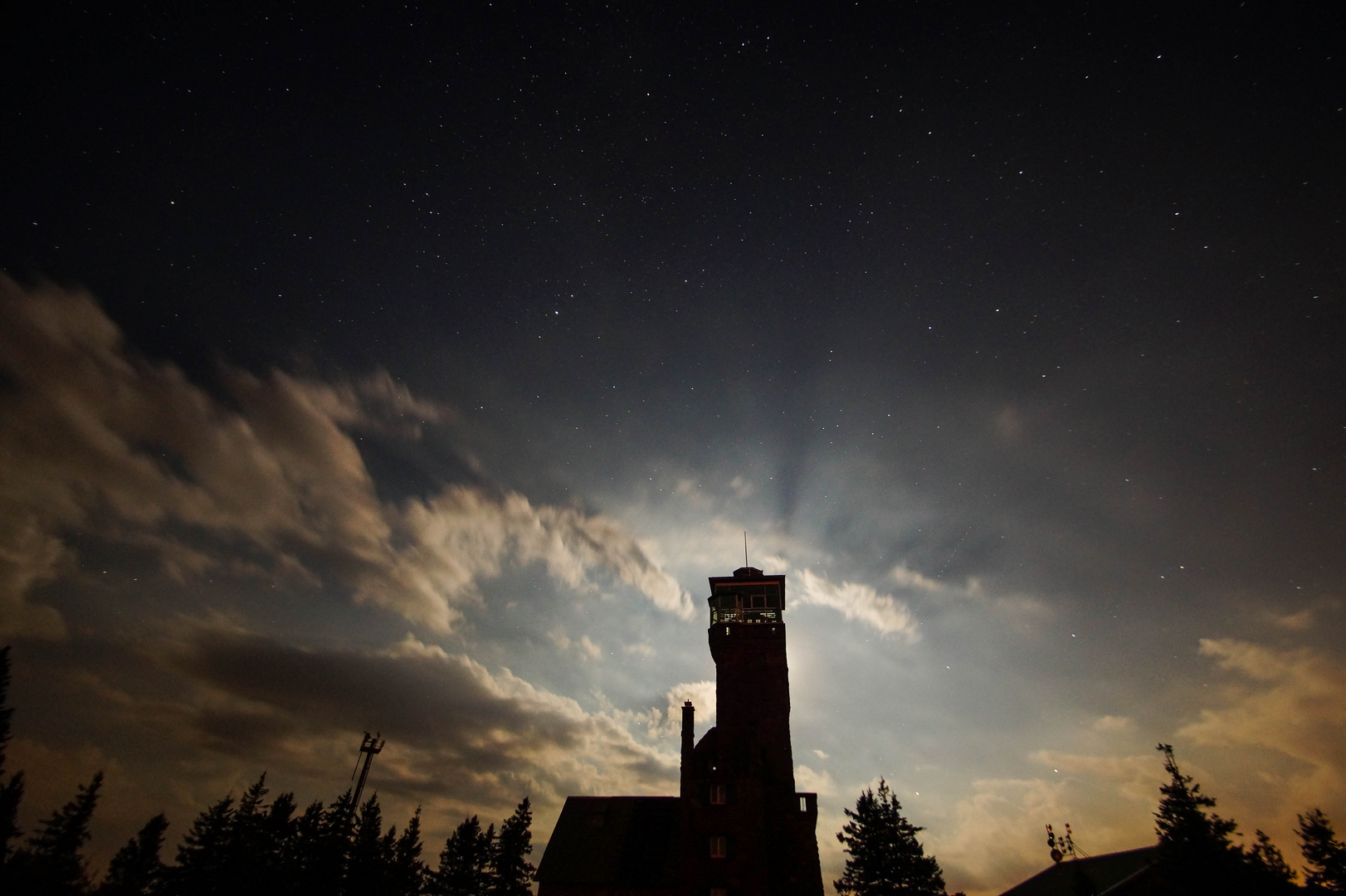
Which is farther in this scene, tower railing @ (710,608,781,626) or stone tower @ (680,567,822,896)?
tower railing @ (710,608,781,626)

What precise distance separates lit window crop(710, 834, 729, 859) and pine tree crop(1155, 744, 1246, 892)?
85.2ft

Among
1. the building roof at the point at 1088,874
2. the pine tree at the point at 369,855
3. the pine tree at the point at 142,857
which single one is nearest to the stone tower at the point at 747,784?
the building roof at the point at 1088,874

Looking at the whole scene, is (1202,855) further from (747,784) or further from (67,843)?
(67,843)

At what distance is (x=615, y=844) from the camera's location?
47.0 meters

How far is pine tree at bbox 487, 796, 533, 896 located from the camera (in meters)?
52.1

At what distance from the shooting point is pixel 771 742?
4741 cm

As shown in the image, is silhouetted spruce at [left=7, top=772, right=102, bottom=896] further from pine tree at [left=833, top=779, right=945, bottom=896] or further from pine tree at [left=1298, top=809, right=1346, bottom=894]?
pine tree at [left=1298, top=809, right=1346, bottom=894]

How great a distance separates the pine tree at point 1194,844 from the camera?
105 ft

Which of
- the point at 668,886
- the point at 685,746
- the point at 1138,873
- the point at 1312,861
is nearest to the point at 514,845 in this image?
the point at 668,886

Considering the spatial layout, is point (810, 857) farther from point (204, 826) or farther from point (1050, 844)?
point (204, 826)

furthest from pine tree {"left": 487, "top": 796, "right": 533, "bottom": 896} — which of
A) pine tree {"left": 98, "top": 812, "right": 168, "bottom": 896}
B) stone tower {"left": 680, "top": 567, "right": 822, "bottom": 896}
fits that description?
pine tree {"left": 98, "top": 812, "right": 168, "bottom": 896}

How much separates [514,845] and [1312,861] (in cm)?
6197

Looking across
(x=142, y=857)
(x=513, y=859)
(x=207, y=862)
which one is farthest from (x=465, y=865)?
(x=142, y=857)

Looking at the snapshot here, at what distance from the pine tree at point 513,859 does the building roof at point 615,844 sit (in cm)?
613
